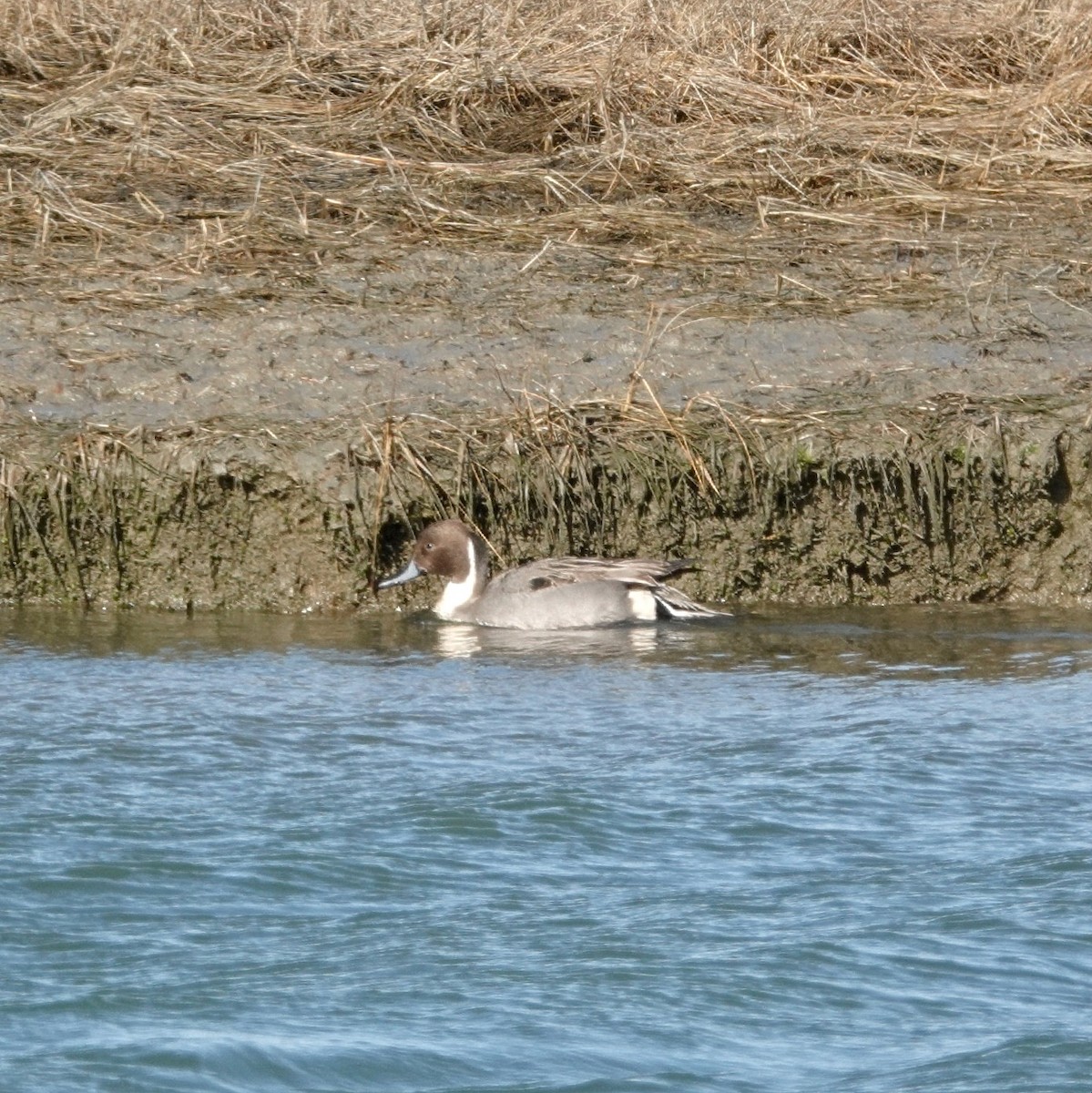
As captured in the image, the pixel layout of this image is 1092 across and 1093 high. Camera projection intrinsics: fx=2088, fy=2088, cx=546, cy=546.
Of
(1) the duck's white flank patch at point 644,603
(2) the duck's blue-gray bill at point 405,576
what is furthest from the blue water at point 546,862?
(2) the duck's blue-gray bill at point 405,576

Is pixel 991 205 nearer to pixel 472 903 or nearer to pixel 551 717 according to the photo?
pixel 551 717

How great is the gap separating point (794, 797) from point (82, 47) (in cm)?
705

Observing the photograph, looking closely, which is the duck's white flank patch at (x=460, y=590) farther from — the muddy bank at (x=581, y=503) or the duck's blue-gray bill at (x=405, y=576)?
the muddy bank at (x=581, y=503)

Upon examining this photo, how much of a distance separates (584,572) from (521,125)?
3893 mm

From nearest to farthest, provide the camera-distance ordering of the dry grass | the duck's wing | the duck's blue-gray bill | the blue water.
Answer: the blue water, the duck's wing, the duck's blue-gray bill, the dry grass

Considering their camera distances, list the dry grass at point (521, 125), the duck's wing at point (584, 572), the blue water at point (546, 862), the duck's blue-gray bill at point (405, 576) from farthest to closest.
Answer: the dry grass at point (521, 125), the duck's blue-gray bill at point (405, 576), the duck's wing at point (584, 572), the blue water at point (546, 862)

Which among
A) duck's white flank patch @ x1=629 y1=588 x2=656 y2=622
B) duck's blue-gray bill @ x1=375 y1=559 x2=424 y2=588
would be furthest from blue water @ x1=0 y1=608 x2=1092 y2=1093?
duck's blue-gray bill @ x1=375 y1=559 x2=424 y2=588

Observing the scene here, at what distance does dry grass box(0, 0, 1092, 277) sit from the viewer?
918 centimetres

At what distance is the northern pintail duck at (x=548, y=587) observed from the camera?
710 cm

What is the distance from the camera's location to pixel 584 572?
706 centimetres

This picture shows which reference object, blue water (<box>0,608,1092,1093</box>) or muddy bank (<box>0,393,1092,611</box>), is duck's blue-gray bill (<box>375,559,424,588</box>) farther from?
blue water (<box>0,608,1092,1093</box>)

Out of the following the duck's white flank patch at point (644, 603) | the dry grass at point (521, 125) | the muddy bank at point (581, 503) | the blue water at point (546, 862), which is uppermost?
the dry grass at point (521, 125)

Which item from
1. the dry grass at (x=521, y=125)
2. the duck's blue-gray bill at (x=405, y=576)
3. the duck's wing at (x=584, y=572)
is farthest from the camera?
the dry grass at (x=521, y=125)

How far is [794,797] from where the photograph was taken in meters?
5.23
